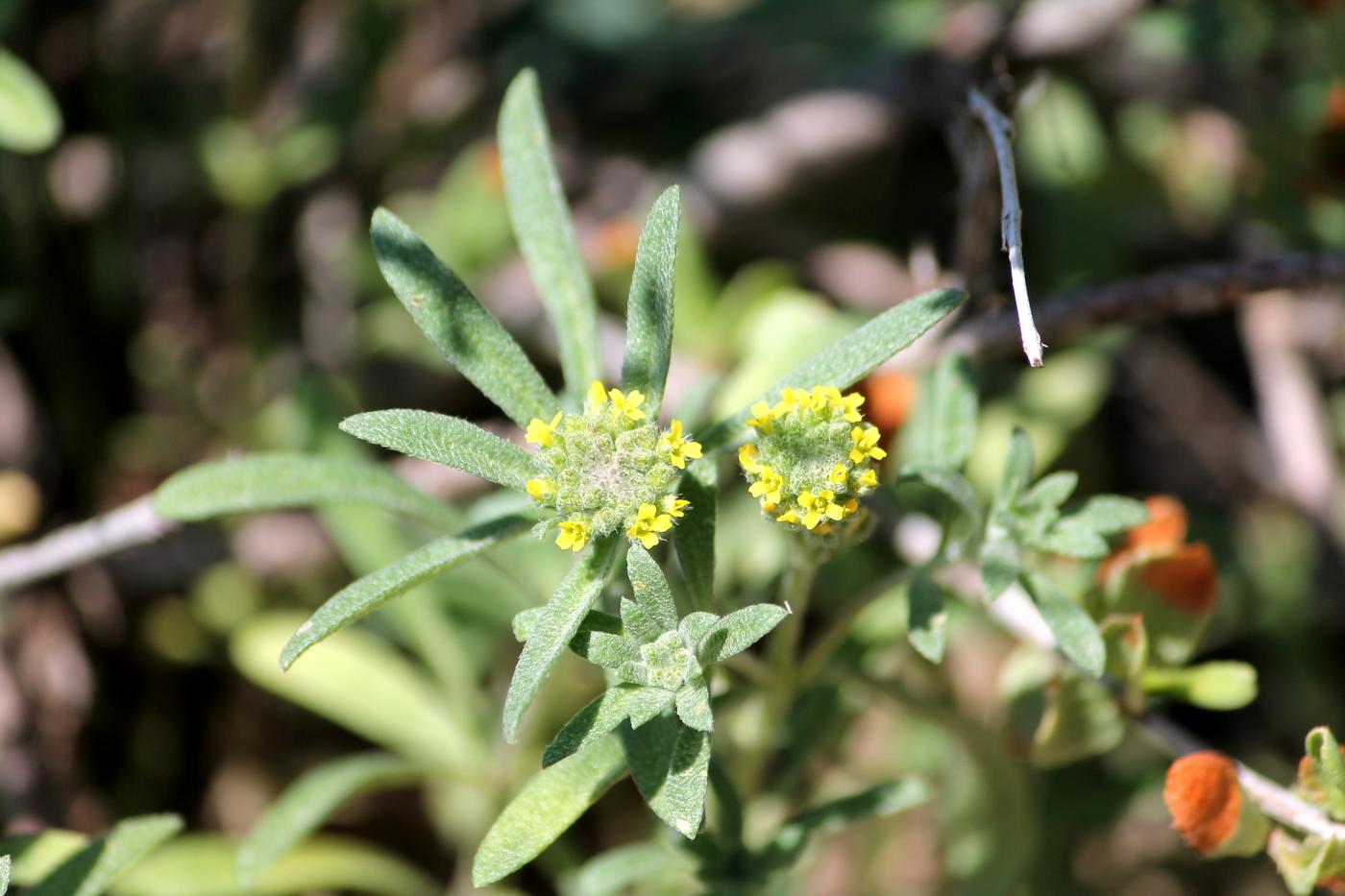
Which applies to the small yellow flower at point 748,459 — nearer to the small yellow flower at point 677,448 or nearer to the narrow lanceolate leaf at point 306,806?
the small yellow flower at point 677,448

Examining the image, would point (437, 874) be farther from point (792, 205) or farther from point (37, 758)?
point (792, 205)

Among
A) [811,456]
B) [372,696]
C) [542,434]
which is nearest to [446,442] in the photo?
[542,434]

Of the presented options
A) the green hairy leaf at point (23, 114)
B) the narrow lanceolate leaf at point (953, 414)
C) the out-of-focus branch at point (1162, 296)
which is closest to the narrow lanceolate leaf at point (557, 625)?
the narrow lanceolate leaf at point (953, 414)

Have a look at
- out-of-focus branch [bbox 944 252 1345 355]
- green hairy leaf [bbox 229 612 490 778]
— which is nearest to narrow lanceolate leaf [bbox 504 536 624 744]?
out-of-focus branch [bbox 944 252 1345 355]

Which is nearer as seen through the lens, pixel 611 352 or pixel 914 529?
pixel 914 529

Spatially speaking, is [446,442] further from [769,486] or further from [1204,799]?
[1204,799]

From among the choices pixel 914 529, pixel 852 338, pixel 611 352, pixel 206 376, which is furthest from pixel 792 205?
pixel 852 338
